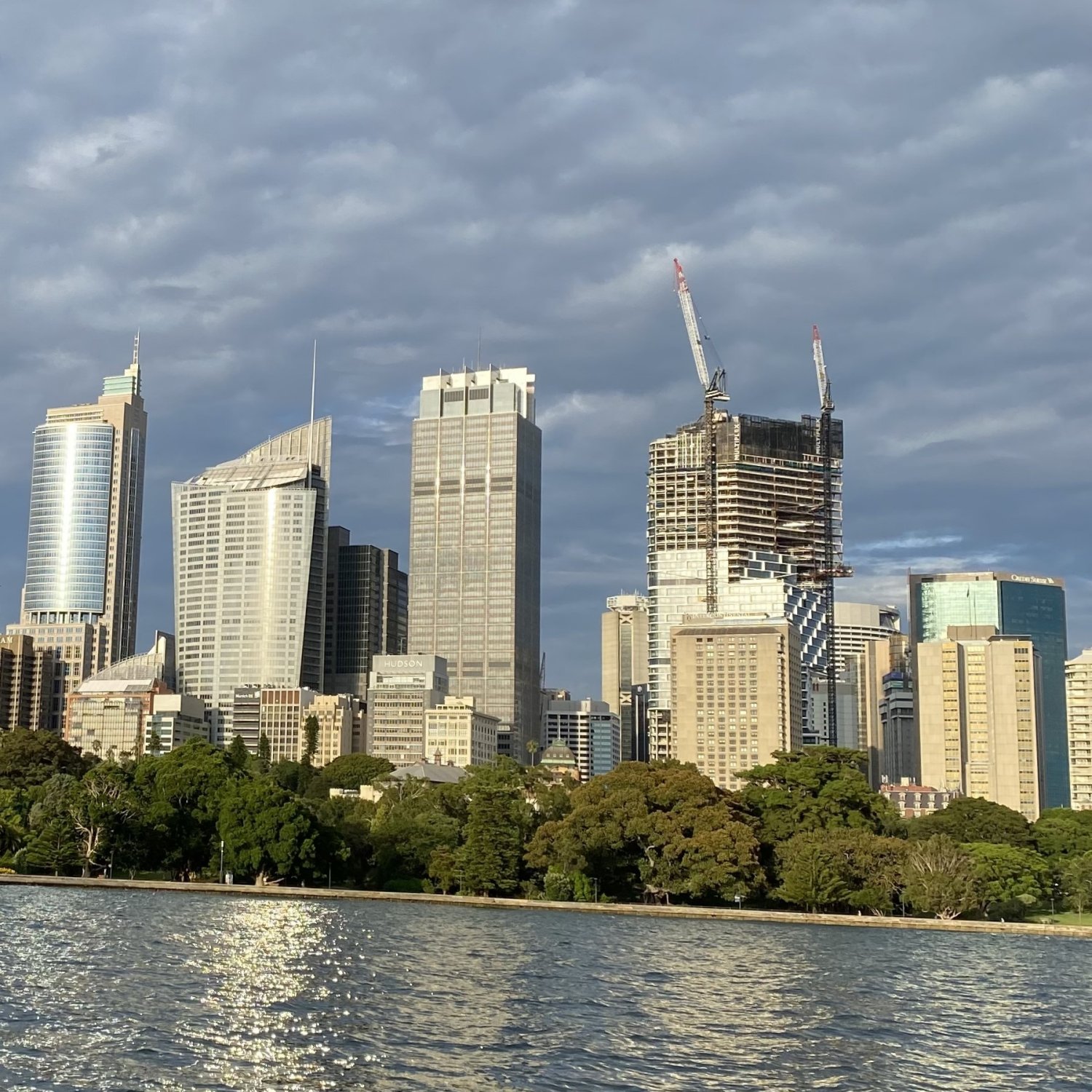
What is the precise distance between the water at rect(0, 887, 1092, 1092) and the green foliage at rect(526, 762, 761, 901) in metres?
30.3

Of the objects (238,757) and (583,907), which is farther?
(238,757)

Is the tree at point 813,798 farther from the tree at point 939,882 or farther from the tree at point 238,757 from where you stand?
the tree at point 238,757

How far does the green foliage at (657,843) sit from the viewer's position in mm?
130625

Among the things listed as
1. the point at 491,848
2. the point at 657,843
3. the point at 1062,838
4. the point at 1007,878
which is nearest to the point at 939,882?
the point at 1007,878

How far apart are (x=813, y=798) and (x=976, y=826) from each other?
23.6m

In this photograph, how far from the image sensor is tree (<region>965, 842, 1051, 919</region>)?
5335 inches

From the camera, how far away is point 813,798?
150 meters

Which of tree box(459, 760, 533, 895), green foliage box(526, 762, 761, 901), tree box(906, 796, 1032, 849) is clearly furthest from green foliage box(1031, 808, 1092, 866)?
tree box(459, 760, 533, 895)

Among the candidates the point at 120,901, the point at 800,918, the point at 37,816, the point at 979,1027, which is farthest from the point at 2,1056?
the point at 37,816

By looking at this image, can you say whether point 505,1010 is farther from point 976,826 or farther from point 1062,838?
point 1062,838

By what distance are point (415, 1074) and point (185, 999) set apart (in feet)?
54.2

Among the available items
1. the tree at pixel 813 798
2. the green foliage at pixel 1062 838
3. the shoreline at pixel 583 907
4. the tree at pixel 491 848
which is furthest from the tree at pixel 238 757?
the green foliage at pixel 1062 838

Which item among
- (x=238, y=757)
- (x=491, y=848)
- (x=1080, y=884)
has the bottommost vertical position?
(x=1080, y=884)

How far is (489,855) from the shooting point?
135750 millimetres
